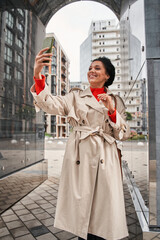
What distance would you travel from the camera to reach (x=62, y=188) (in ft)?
5.24

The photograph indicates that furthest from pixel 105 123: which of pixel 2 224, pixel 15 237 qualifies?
pixel 2 224

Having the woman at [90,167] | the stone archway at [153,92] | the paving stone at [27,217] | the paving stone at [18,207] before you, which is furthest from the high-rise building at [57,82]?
the woman at [90,167]

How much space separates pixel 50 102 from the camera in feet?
5.04

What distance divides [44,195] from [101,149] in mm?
3057

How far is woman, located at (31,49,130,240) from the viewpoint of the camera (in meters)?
1.48

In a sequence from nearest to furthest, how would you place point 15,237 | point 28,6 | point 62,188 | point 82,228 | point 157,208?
point 82,228 → point 62,188 → point 157,208 → point 15,237 → point 28,6

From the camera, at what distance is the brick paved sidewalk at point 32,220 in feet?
8.39

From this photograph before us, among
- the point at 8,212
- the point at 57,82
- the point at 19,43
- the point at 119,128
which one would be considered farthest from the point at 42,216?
the point at 57,82

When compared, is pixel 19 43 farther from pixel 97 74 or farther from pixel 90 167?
pixel 90 167

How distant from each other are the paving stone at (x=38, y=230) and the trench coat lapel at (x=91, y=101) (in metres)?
2.01

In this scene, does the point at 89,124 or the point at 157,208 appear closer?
the point at 89,124

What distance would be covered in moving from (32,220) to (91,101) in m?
2.34

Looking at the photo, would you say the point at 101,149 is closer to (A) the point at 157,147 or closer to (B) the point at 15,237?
(A) the point at 157,147

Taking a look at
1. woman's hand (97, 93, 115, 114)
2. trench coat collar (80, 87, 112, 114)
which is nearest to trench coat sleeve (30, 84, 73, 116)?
trench coat collar (80, 87, 112, 114)
